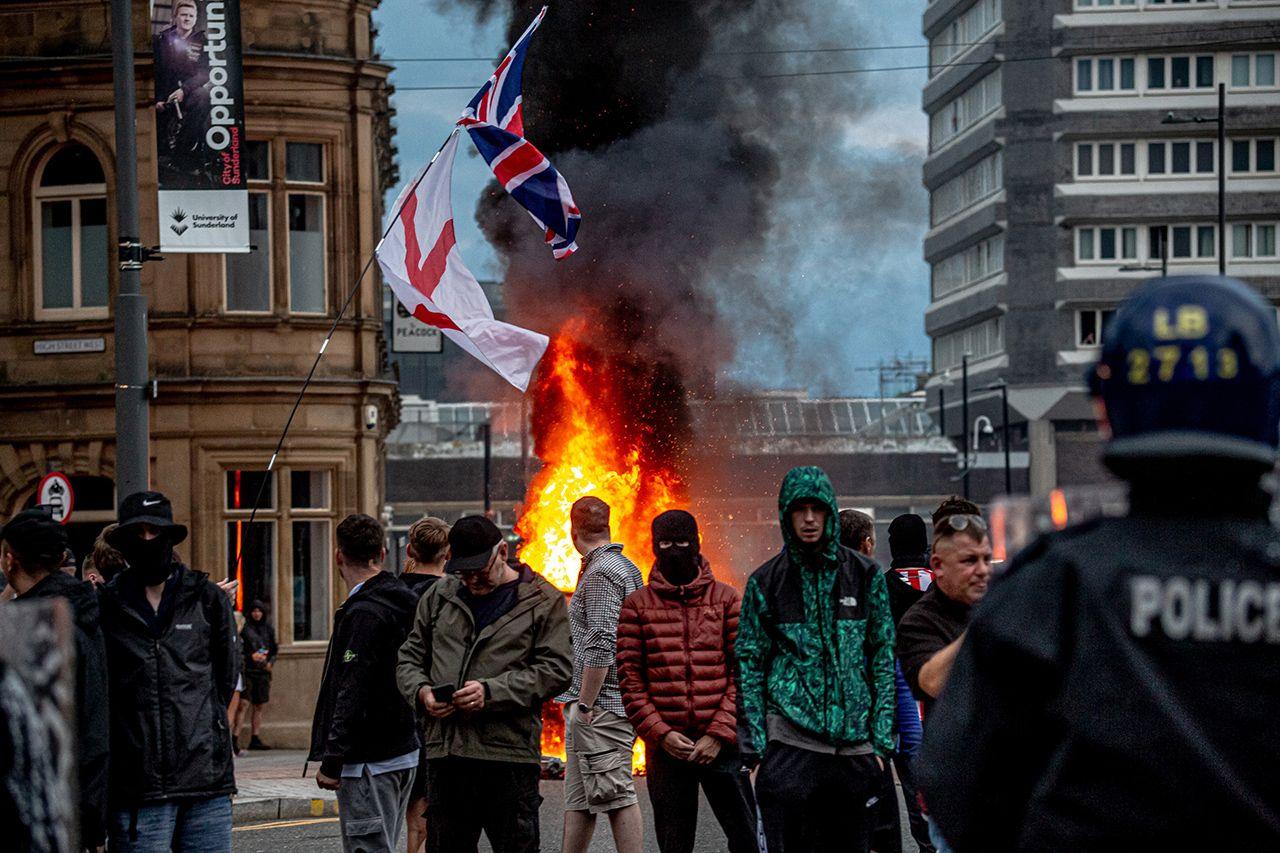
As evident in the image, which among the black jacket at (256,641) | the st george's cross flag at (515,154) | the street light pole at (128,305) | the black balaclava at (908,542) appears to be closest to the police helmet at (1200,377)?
the black balaclava at (908,542)

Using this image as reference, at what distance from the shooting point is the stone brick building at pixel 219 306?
845 inches

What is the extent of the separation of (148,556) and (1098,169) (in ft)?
224

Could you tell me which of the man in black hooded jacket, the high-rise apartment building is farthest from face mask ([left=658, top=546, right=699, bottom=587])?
the high-rise apartment building

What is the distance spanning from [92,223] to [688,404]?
24.9 ft

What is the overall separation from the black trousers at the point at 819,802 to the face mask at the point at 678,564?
1.63m

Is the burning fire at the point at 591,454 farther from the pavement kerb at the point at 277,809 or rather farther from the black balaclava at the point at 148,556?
the black balaclava at the point at 148,556

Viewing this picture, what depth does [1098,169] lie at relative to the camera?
71.6 meters

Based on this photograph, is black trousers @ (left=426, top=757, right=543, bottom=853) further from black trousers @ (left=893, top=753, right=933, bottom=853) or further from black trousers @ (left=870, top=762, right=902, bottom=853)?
black trousers @ (left=870, top=762, right=902, bottom=853)

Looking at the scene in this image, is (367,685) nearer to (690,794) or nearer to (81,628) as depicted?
(690,794)

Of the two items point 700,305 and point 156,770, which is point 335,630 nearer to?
point 156,770

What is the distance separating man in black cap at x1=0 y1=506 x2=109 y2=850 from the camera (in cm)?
627

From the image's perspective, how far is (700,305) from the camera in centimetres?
2494

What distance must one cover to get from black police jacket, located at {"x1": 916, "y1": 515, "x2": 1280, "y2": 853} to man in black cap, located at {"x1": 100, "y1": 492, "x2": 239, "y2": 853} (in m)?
4.94

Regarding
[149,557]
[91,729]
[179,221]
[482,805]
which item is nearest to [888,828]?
[482,805]
